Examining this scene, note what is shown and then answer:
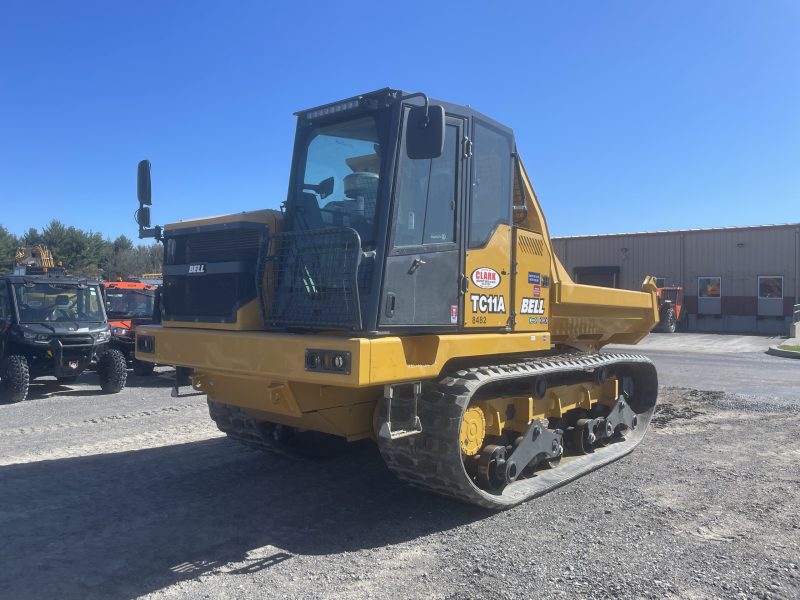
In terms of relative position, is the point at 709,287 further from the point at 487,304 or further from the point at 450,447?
the point at 450,447

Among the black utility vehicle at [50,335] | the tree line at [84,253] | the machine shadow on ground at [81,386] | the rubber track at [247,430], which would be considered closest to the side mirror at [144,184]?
the rubber track at [247,430]

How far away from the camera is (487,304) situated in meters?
5.25

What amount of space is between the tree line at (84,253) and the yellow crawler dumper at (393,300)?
46.4 meters

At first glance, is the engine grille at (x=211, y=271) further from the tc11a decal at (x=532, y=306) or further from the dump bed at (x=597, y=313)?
the dump bed at (x=597, y=313)

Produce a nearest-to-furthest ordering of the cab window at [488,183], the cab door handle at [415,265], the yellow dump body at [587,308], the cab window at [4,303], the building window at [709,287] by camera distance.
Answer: the cab door handle at [415,265]
the cab window at [488,183]
the yellow dump body at [587,308]
the cab window at [4,303]
the building window at [709,287]

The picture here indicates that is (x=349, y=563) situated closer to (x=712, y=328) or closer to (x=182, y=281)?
(x=182, y=281)

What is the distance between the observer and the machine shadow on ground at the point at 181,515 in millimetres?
4254

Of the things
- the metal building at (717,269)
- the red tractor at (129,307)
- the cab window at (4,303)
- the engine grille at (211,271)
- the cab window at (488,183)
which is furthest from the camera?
the metal building at (717,269)

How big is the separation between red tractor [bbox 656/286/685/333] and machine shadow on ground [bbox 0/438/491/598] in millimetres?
23415

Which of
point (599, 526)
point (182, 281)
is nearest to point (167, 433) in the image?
point (182, 281)

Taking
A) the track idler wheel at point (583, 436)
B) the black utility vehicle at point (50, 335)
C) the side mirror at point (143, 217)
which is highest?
the side mirror at point (143, 217)

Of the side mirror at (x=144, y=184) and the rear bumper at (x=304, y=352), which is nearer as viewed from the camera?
the rear bumper at (x=304, y=352)

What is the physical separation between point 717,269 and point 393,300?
29.0 m

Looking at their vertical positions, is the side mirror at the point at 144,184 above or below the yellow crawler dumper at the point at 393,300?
above
